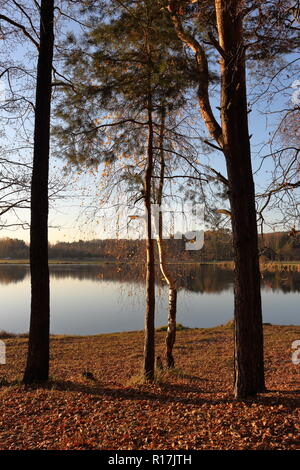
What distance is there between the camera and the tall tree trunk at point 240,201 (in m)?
4.92

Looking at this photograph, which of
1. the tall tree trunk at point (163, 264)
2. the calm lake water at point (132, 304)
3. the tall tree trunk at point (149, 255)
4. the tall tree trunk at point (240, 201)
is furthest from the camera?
the calm lake water at point (132, 304)

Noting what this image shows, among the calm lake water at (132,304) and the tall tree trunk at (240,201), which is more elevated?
the tall tree trunk at (240,201)

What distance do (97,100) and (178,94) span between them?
163 centimetres

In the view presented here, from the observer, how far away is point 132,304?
859 cm

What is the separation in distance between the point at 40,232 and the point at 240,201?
3.52 m

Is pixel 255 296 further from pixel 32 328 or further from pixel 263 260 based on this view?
pixel 32 328

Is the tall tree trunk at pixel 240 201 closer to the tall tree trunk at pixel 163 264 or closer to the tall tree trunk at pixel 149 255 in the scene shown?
the tall tree trunk at pixel 163 264

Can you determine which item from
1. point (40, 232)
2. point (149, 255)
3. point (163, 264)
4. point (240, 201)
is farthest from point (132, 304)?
point (240, 201)

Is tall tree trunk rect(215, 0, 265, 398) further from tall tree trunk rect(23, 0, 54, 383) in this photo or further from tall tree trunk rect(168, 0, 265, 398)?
tall tree trunk rect(23, 0, 54, 383)

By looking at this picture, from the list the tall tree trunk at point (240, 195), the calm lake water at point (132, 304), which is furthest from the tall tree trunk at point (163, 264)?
the tall tree trunk at point (240, 195)

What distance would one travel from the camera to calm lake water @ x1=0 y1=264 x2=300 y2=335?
8.71m

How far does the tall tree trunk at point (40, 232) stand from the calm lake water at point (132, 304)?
2.12 metres

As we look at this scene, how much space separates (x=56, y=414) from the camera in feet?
15.3

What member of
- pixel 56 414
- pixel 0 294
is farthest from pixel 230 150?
pixel 0 294
